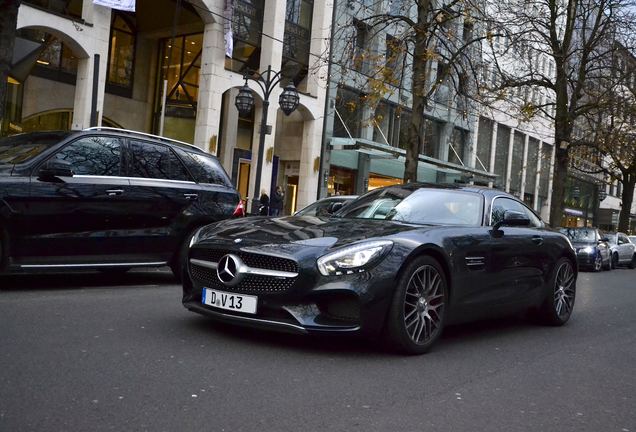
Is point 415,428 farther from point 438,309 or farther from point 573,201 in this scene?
point 573,201

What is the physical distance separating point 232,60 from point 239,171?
15.0ft

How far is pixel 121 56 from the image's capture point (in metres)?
27.6

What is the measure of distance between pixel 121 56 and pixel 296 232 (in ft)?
80.6

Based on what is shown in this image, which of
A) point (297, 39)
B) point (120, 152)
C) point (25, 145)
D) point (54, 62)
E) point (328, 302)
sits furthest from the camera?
point (297, 39)

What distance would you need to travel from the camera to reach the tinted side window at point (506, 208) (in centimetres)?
643

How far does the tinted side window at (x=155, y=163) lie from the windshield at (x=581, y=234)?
1672cm

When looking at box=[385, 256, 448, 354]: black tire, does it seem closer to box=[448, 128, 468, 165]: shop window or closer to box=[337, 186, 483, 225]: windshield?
box=[337, 186, 483, 225]: windshield

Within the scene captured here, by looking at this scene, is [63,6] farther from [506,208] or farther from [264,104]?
[506,208]

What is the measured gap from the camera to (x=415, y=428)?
343cm

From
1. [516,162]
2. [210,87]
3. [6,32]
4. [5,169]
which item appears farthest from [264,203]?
[516,162]

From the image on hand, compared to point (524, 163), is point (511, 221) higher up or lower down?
lower down

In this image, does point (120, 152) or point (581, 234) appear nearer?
point (120, 152)

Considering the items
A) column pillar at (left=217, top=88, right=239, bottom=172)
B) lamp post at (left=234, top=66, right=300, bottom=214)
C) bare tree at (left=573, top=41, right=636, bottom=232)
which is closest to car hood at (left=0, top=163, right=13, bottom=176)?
lamp post at (left=234, top=66, right=300, bottom=214)

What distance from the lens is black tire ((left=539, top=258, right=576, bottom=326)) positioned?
7181mm
